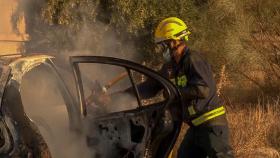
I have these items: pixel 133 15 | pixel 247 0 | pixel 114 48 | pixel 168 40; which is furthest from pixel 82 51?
pixel 168 40

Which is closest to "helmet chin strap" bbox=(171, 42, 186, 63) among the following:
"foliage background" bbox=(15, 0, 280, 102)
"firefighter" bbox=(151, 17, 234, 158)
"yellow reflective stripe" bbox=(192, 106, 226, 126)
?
"firefighter" bbox=(151, 17, 234, 158)

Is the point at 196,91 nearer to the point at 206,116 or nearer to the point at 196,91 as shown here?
the point at 196,91

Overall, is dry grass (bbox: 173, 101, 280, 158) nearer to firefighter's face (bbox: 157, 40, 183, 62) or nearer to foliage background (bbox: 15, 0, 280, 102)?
firefighter's face (bbox: 157, 40, 183, 62)

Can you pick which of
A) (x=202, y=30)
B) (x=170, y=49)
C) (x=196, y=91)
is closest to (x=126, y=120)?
(x=196, y=91)

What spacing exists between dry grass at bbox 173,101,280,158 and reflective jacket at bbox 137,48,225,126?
1936 mm

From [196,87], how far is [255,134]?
2.90 m

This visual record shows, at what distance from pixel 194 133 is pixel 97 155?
44.9 inches

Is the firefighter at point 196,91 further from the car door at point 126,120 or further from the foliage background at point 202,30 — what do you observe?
the foliage background at point 202,30

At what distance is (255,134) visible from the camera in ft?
23.4

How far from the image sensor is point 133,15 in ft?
35.9

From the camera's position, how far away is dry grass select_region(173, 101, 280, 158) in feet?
22.2

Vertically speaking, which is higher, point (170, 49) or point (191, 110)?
point (170, 49)

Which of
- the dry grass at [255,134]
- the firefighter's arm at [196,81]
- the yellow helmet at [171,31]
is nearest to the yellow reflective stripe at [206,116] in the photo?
the firefighter's arm at [196,81]

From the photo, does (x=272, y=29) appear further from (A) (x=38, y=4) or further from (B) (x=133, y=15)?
(A) (x=38, y=4)
